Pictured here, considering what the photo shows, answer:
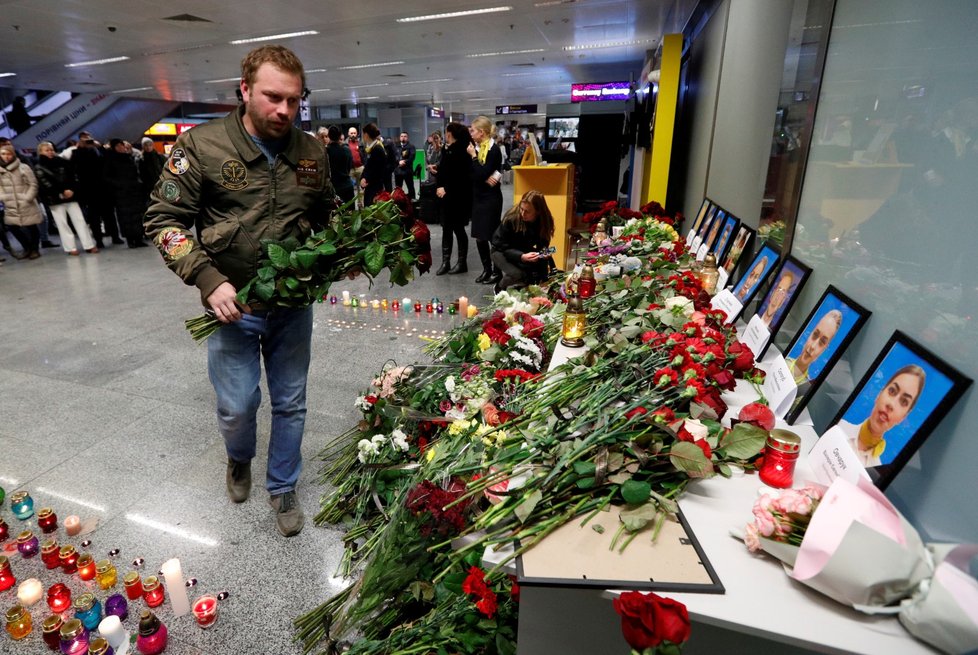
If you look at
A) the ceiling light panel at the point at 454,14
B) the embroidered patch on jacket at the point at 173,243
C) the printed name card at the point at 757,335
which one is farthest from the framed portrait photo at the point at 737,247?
the ceiling light panel at the point at 454,14

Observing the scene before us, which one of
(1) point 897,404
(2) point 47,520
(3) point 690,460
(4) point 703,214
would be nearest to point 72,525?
(2) point 47,520

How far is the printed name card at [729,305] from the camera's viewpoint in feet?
6.19

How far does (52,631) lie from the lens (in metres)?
1.46

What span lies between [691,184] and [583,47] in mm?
6873

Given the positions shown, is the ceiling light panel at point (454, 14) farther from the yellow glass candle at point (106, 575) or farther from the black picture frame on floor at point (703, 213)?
the yellow glass candle at point (106, 575)

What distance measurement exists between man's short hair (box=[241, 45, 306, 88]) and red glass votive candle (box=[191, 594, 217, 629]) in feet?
5.07

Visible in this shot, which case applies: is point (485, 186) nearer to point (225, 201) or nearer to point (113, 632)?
point (225, 201)

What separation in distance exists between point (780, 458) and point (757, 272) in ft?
3.78

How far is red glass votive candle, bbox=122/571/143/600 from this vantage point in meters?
1.62

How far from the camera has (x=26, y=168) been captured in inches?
243

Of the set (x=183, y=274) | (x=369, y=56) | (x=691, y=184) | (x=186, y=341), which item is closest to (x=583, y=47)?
(x=369, y=56)

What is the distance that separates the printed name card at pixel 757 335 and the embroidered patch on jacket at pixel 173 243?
67.1 inches

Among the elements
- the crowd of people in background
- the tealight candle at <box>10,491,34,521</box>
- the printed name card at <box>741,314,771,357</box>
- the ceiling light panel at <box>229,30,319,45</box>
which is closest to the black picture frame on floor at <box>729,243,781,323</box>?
the printed name card at <box>741,314,771,357</box>

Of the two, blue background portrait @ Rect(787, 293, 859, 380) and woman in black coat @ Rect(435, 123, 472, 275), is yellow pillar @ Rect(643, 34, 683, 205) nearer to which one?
woman in black coat @ Rect(435, 123, 472, 275)
